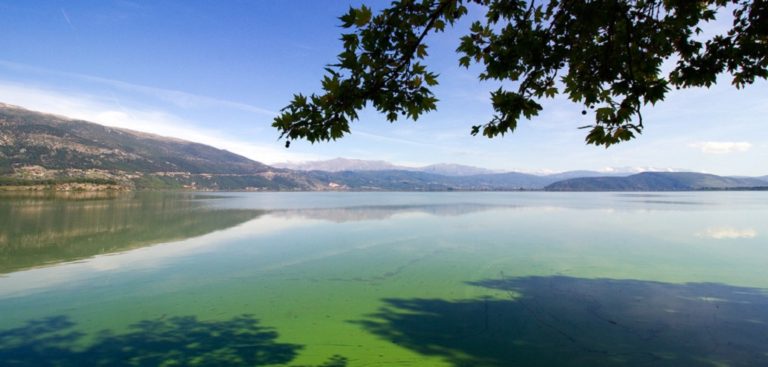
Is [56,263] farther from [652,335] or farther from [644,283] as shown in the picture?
[644,283]

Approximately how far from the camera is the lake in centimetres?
1058

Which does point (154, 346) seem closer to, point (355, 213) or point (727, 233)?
point (727, 233)

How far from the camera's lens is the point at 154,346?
35.6 feet

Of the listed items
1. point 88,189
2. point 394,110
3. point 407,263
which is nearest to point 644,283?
point 407,263

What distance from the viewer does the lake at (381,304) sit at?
34.7 feet

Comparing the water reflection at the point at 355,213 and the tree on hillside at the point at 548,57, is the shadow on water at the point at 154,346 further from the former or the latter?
the water reflection at the point at 355,213

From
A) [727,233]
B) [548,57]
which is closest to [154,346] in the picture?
[548,57]

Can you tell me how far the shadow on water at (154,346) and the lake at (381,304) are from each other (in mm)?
63

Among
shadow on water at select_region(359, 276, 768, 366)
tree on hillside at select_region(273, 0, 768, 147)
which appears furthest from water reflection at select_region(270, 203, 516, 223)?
tree on hillside at select_region(273, 0, 768, 147)

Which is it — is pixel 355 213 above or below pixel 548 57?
below

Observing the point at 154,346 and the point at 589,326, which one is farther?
the point at 589,326

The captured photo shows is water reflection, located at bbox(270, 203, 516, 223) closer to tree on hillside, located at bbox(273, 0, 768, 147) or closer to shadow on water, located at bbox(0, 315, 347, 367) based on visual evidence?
shadow on water, located at bbox(0, 315, 347, 367)

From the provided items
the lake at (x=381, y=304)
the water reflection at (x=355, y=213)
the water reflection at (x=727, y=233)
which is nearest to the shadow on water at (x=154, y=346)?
the lake at (x=381, y=304)

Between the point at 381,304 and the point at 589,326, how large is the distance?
762 cm
